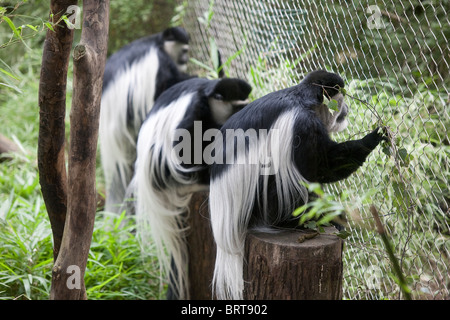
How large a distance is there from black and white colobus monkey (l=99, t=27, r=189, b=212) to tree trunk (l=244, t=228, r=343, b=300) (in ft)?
5.76

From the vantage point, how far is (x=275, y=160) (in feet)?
5.39

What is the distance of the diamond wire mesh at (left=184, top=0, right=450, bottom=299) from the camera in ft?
5.13

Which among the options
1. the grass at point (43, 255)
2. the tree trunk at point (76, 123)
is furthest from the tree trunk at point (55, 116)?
Result: the grass at point (43, 255)

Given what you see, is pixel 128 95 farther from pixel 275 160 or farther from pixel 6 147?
pixel 275 160

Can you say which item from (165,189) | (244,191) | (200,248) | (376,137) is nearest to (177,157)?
(165,189)

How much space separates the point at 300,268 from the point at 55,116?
87 centimetres

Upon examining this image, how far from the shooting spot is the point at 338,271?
1544 millimetres

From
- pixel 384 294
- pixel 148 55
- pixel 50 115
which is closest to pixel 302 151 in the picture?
pixel 384 294

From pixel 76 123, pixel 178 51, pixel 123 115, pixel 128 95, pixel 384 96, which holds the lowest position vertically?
pixel 76 123

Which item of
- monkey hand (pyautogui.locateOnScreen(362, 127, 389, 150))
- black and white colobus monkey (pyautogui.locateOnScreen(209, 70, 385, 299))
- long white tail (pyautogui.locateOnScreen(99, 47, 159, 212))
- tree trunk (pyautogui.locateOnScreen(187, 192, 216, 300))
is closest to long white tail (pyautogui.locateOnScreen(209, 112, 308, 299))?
black and white colobus monkey (pyautogui.locateOnScreen(209, 70, 385, 299))

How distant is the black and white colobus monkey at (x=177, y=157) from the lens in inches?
92.0

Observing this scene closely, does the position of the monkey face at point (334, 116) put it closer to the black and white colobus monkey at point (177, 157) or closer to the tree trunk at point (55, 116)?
the black and white colobus monkey at point (177, 157)

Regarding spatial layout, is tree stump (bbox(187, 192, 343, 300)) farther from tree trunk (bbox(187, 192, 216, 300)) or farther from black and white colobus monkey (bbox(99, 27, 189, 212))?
black and white colobus monkey (bbox(99, 27, 189, 212))
